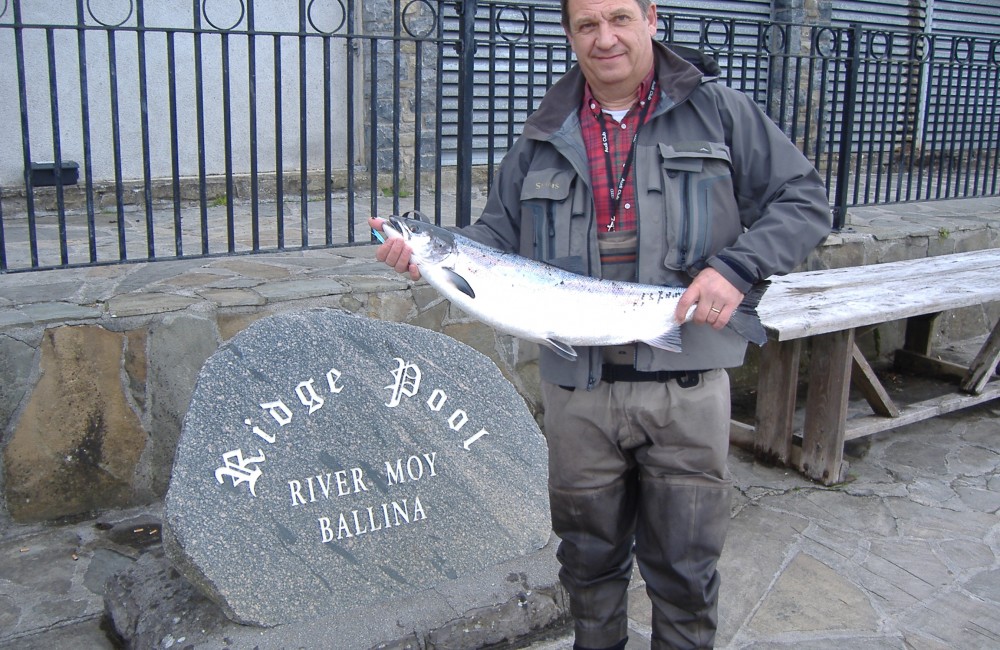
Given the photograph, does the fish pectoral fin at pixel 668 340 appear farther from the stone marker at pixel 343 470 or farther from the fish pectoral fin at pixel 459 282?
the stone marker at pixel 343 470

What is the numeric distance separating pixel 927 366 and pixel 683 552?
4.09 meters

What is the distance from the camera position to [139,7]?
3973mm

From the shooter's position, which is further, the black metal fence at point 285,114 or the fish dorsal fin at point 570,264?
the black metal fence at point 285,114

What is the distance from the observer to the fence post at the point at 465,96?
4.60 m

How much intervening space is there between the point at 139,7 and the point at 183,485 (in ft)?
7.31

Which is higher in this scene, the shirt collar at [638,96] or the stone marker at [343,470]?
the shirt collar at [638,96]

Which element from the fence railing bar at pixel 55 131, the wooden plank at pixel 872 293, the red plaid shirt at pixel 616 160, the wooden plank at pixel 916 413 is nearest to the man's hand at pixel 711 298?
the red plaid shirt at pixel 616 160

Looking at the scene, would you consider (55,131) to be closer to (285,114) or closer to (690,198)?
(690,198)

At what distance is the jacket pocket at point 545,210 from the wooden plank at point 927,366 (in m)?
3.98

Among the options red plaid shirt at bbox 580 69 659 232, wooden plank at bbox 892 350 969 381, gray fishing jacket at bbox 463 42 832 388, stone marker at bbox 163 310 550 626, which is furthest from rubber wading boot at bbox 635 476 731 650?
wooden plank at bbox 892 350 969 381

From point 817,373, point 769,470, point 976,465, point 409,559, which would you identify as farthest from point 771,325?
point 409,559

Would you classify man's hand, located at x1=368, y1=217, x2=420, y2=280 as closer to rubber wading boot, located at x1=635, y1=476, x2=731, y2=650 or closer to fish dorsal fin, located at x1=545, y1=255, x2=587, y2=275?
fish dorsal fin, located at x1=545, y1=255, x2=587, y2=275

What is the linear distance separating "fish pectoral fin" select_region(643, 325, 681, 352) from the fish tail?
0.13 m

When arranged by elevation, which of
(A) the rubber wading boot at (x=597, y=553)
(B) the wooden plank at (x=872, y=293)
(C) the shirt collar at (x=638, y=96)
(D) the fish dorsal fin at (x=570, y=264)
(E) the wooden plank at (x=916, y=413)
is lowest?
(E) the wooden plank at (x=916, y=413)
